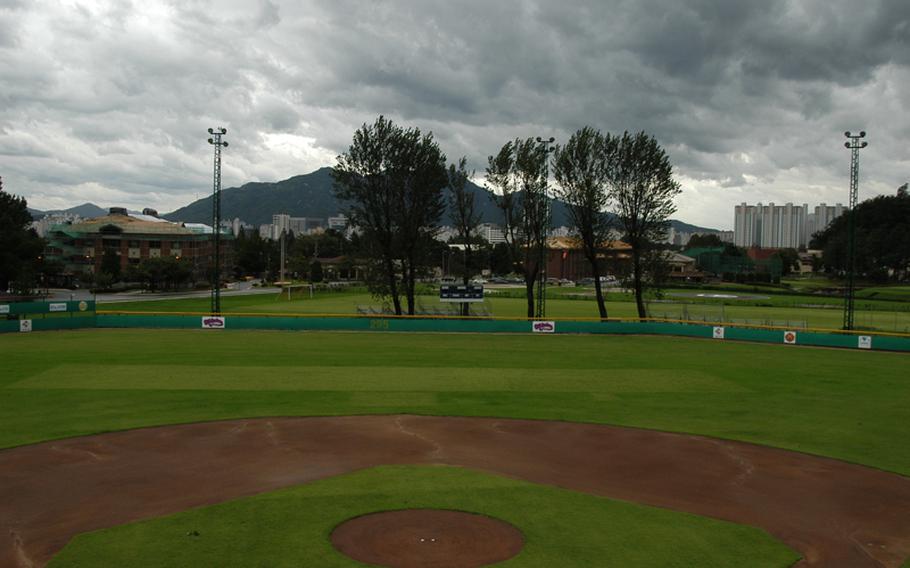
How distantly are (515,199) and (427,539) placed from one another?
60.8 m

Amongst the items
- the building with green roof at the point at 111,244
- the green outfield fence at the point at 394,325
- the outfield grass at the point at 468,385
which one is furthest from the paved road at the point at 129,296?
the outfield grass at the point at 468,385

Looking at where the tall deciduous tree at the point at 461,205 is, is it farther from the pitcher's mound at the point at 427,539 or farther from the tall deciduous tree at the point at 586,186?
the pitcher's mound at the point at 427,539

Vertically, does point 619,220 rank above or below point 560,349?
above

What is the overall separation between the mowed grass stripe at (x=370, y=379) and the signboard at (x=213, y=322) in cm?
1892

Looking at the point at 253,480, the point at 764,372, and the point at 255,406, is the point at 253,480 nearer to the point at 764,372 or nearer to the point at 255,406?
the point at 255,406

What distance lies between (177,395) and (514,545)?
752 inches

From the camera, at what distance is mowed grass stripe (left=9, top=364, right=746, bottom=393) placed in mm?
29156

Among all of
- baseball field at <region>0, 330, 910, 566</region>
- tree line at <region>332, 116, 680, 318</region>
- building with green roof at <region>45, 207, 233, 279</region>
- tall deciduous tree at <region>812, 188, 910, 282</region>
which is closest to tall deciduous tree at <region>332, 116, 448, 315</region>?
tree line at <region>332, 116, 680, 318</region>

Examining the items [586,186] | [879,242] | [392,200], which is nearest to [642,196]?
[586,186]

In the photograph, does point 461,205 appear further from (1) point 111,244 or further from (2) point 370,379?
(1) point 111,244

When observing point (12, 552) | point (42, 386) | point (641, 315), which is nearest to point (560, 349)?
point (641, 315)

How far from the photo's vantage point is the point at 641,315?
215 feet

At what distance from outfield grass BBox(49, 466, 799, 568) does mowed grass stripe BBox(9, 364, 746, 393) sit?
1363 centimetres

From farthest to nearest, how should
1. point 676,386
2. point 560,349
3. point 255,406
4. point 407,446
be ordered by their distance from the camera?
point 560,349, point 676,386, point 255,406, point 407,446
